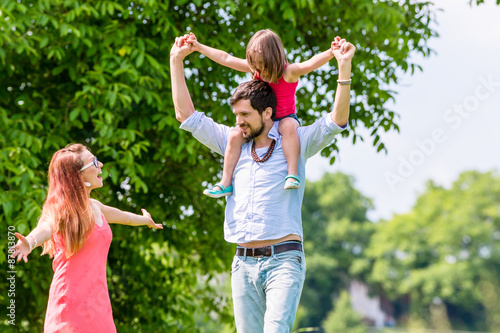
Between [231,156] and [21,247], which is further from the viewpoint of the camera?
[231,156]

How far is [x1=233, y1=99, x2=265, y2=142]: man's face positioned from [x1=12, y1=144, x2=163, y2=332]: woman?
78 cm

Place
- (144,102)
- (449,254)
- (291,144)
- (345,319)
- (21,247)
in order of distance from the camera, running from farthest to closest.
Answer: (449,254), (345,319), (144,102), (291,144), (21,247)

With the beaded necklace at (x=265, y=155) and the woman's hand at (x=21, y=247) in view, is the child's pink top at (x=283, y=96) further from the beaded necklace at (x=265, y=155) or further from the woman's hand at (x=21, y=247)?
the woman's hand at (x=21, y=247)

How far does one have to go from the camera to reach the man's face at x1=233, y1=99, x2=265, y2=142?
3.18 metres

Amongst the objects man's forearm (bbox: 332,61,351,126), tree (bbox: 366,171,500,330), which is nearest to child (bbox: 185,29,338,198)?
man's forearm (bbox: 332,61,351,126)

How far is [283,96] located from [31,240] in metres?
1.31

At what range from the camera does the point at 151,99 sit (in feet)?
19.2

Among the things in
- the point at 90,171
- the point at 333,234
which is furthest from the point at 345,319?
the point at 90,171

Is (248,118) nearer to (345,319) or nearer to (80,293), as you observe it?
(80,293)

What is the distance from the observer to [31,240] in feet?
9.88

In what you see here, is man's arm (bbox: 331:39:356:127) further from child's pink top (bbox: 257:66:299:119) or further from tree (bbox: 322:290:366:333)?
tree (bbox: 322:290:366:333)

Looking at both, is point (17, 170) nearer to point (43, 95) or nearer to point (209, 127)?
point (43, 95)

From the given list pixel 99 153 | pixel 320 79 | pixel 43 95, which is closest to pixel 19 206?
pixel 99 153

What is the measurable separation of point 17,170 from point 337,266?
63820 mm
